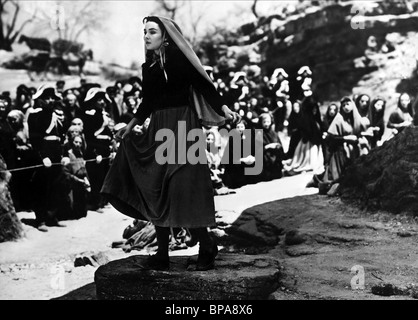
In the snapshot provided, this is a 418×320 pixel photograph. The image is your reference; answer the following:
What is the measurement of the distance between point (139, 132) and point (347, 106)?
7.24 ft

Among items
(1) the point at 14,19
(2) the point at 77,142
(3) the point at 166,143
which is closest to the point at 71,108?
(2) the point at 77,142

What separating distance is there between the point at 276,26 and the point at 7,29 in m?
2.88

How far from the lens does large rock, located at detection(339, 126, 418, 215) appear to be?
5.80 metres

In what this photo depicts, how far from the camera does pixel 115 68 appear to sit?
21.1 feet

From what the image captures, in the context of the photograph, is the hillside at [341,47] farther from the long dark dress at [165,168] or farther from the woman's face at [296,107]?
the long dark dress at [165,168]

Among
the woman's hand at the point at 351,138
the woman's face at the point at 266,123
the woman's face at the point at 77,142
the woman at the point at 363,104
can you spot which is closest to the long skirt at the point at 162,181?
the woman's face at the point at 77,142

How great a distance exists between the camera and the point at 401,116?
20.3ft

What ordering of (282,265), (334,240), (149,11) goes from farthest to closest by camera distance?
(149,11)
(334,240)
(282,265)

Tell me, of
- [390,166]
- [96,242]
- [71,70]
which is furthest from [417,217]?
[71,70]

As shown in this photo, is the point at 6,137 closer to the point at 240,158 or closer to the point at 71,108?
the point at 71,108

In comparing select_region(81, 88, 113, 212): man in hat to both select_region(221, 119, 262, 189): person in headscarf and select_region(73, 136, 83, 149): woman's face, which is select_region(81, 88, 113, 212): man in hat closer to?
select_region(73, 136, 83, 149): woman's face

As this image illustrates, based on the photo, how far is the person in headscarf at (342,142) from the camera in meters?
6.18

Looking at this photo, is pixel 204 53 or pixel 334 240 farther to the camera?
pixel 204 53
